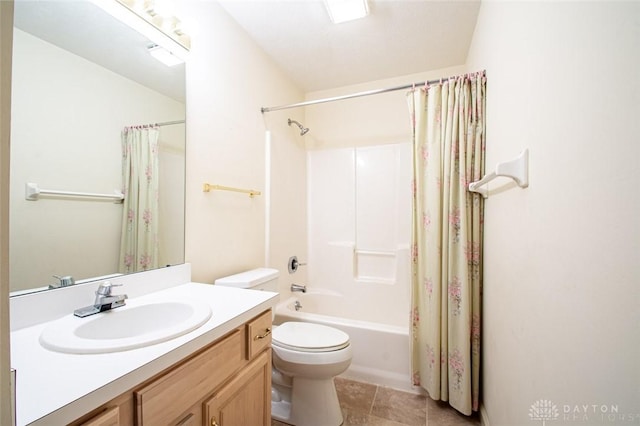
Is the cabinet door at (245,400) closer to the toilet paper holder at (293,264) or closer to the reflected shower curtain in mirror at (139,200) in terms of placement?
the reflected shower curtain in mirror at (139,200)

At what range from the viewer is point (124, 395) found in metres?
0.56

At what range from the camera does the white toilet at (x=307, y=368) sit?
4.47ft


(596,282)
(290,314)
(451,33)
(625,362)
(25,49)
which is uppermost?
(451,33)

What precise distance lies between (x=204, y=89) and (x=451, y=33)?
1694mm

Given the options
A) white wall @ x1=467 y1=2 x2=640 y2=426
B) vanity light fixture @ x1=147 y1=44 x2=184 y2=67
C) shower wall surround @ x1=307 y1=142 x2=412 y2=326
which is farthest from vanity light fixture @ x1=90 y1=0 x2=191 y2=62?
shower wall surround @ x1=307 y1=142 x2=412 y2=326

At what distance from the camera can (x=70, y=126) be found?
909mm

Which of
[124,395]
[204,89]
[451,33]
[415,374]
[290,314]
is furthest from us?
[290,314]

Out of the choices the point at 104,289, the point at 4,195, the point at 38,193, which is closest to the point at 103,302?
the point at 104,289

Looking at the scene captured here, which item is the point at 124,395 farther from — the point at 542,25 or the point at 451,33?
the point at 451,33

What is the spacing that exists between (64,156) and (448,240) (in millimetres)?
1815

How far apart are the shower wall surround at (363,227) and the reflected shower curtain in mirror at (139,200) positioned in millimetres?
1634

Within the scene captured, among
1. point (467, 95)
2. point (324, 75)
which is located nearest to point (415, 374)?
point (467, 95)

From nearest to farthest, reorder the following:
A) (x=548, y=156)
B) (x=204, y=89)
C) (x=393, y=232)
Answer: (x=548, y=156)
(x=204, y=89)
(x=393, y=232)

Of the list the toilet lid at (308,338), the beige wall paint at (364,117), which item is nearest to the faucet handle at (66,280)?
the toilet lid at (308,338)
